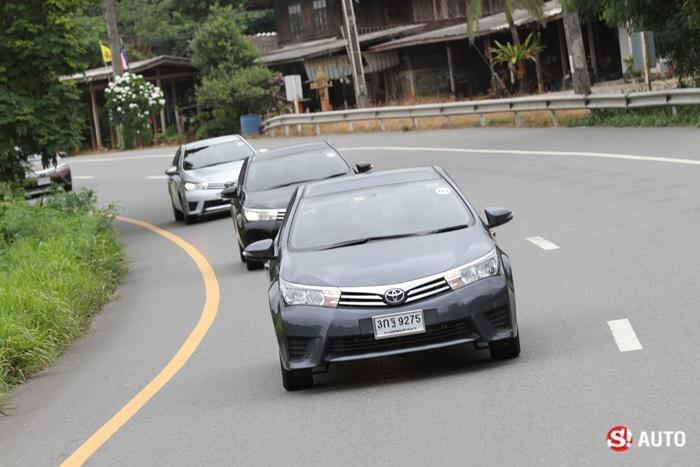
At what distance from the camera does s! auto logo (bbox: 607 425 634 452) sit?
6949 millimetres

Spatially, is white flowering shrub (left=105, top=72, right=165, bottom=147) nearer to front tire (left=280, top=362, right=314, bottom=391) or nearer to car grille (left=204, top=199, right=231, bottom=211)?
car grille (left=204, top=199, right=231, bottom=211)

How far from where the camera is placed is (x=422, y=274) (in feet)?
31.3

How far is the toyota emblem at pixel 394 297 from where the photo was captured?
943 cm

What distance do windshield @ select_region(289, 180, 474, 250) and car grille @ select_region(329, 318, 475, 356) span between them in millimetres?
1101

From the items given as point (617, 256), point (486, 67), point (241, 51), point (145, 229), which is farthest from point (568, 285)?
point (241, 51)

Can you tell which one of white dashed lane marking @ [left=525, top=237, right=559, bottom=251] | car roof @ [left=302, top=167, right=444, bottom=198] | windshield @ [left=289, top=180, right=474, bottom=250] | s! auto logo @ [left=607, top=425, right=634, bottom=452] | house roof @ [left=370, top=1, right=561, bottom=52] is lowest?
white dashed lane marking @ [left=525, top=237, right=559, bottom=251]

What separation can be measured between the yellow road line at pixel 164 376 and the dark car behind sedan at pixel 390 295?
4.00ft

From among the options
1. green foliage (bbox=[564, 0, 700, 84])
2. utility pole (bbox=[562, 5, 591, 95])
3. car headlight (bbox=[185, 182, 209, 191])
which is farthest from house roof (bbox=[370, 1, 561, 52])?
car headlight (bbox=[185, 182, 209, 191])

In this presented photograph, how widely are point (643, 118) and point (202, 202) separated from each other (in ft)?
34.9

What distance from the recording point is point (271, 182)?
19.3m

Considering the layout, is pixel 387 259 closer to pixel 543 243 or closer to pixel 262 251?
pixel 262 251

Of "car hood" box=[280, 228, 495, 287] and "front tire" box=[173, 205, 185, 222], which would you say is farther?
"front tire" box=[173, 205, 185, 222]

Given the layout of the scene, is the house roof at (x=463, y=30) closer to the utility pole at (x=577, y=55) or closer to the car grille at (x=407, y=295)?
the utility pole at (x=577, y=55)

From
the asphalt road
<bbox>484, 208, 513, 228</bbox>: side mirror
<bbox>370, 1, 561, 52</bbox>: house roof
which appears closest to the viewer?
the asphalt road
